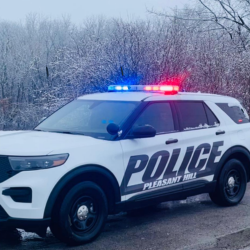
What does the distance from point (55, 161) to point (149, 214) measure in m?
2.24

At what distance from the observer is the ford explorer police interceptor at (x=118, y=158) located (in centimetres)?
500

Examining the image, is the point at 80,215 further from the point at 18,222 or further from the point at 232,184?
the point at 232,184

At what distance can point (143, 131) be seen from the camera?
580cm

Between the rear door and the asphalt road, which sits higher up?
the rear door

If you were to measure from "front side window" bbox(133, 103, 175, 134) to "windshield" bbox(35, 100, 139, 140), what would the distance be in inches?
6.9

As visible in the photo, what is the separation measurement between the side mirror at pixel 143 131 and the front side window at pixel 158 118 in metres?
0.29

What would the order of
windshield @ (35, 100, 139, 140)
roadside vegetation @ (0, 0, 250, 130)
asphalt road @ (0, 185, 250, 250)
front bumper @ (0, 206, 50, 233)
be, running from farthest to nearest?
roadside vegetation @ (0, 0, 250, 130) < windshield @ (35, 100, 139, 140) < asphalt road @ (0, 185, 250, 250) < front bumper @ (0, 206, 50, 233)

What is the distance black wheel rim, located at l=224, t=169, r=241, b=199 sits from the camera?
7.29 m

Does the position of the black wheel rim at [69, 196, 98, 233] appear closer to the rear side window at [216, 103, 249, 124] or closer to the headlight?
the headlight

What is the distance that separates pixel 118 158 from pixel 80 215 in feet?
2.51

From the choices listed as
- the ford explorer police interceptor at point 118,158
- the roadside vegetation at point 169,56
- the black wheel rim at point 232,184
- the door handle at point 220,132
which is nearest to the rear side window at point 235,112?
the ford explorer police interceptor at point 118,158

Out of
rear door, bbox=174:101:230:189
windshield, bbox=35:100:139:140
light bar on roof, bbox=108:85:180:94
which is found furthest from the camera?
light bar on roof, bbox=108:85:180:94

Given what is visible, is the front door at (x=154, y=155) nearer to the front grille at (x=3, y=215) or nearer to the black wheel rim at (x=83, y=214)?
the black wheel rim at (x=83, y=214)

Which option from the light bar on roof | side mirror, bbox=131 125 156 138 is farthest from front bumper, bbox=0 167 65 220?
the light bar on roof
